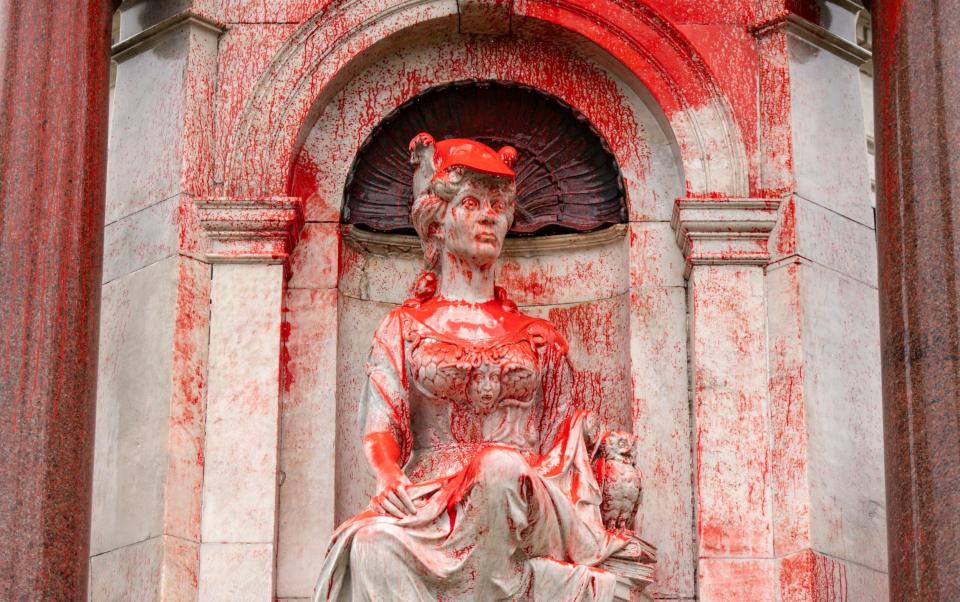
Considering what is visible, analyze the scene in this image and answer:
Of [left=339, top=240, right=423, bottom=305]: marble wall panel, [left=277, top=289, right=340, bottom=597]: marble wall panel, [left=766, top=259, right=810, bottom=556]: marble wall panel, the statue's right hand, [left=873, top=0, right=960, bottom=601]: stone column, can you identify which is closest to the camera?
[left=873, top=0, right=960, bottom=601]: stone column

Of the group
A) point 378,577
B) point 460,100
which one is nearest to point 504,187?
point 460,100

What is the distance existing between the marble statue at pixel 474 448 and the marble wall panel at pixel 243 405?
0.65 meters

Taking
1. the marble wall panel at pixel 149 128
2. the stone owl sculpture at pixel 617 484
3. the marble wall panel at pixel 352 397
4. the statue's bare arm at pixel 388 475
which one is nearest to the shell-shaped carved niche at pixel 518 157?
the marble wall panel at pixel 352 397

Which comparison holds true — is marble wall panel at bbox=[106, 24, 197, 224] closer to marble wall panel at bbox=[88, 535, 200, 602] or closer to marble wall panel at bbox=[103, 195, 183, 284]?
marble wall panel at bbox=[103, 195, 183, 284]

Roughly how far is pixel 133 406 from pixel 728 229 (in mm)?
3448

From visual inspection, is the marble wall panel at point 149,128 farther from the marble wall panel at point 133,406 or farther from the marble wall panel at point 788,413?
the marble wall panel at point 788,413

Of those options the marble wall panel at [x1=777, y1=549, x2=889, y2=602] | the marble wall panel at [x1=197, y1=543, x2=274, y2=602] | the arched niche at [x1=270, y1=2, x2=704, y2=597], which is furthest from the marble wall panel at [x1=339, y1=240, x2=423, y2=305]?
the marble wall panel at [x1=777, y1=549, x2=889, y2=602]

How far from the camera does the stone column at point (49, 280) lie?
12164 millimetres

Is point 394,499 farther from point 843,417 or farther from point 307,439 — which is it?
point 843,417

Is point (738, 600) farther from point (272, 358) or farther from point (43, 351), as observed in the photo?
point (43, 351)

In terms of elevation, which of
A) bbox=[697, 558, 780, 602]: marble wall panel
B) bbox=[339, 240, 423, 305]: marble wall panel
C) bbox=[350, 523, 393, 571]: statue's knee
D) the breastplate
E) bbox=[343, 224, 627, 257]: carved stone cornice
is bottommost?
bbox=[697, 558, 780, 602]: marble wall panel

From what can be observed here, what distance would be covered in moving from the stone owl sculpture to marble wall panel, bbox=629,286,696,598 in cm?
67

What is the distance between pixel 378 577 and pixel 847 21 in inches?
189

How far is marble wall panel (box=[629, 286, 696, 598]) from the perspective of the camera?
13789 millimetres
